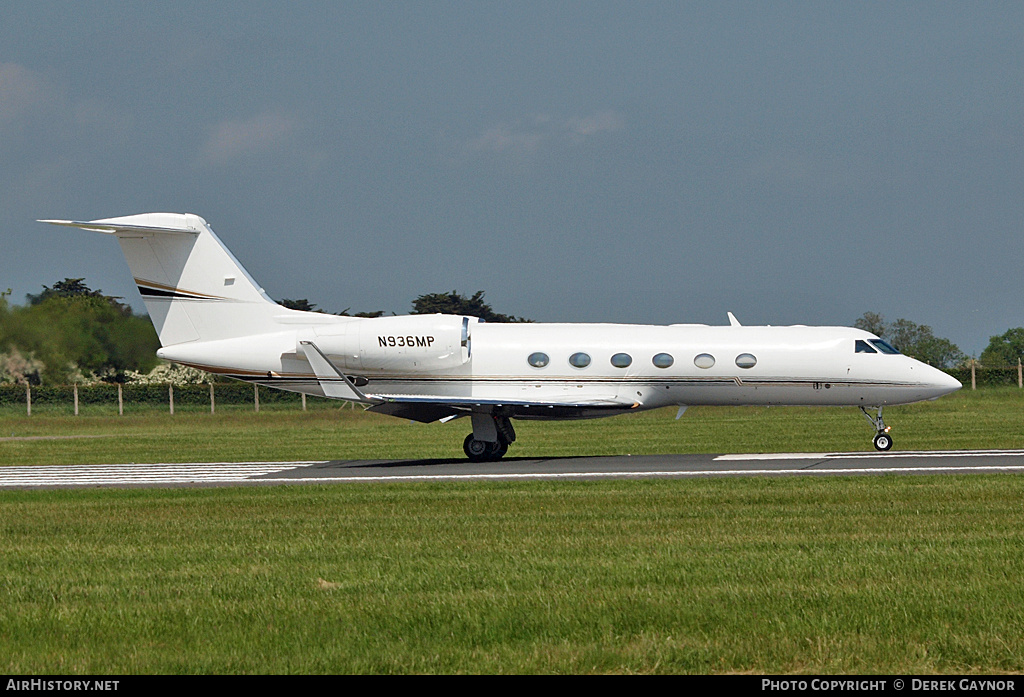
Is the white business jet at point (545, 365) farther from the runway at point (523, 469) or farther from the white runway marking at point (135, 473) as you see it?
the white runway marking at point (135, 473)

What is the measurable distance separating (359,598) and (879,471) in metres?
12.5

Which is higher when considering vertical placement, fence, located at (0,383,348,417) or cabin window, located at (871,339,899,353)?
cabin window, located at (871,339,899,353)

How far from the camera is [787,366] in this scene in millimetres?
24938

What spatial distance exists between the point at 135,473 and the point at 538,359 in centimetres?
847

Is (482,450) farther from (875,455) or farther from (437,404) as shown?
(875,455)

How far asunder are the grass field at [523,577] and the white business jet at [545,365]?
6.94 metres

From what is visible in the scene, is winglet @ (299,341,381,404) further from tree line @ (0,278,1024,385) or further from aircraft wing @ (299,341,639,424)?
tree line @ (0,278,1024,385)

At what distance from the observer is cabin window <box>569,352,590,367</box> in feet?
82.4

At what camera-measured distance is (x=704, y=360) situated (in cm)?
2491

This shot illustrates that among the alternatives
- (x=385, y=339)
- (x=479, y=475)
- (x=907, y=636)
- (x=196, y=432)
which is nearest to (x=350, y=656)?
(x=907, y=636)

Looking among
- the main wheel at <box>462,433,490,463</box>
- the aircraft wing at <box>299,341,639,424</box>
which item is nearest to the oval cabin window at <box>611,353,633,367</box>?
the aircraft wing at <box>299,341,639,424</box>

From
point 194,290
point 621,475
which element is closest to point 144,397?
point 194,290

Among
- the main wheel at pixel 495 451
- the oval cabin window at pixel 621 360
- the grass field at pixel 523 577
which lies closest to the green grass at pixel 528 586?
the grass field at pixel 523 577

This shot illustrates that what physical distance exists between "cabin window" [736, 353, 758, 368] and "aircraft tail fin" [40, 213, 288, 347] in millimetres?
10015
